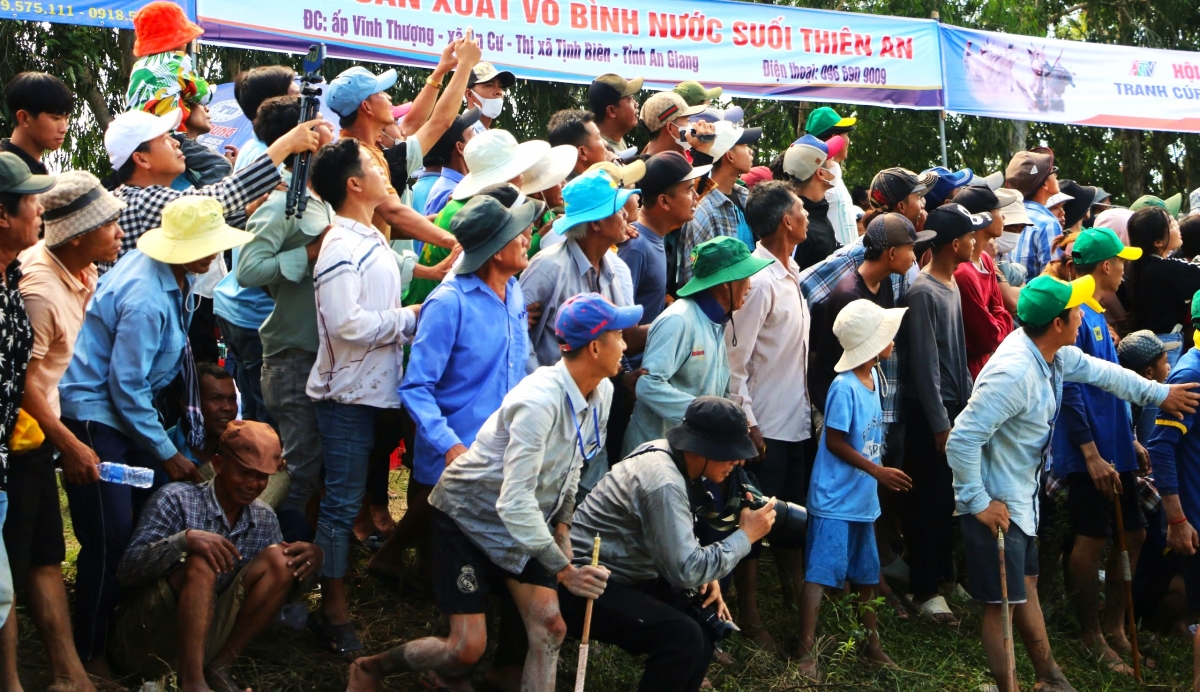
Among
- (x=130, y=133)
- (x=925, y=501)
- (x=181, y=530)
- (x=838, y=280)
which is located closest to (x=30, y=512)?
(x=181, y=530)

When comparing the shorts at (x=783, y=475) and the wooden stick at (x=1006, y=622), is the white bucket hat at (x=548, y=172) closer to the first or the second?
the shorts at (x=783, y=475)

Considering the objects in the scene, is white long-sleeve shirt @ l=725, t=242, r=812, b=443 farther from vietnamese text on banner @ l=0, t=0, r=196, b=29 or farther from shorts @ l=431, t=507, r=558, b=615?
vietnamese text on banner @ l=0, t=0, r=196, b=29

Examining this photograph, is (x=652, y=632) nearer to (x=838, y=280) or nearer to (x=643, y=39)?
(x=838, y=280)

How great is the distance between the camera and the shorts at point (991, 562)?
5.43 metres

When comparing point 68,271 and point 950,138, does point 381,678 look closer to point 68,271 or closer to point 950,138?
point 68,271

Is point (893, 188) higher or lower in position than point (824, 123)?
lower

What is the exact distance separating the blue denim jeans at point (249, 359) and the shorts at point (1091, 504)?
398 centimetres

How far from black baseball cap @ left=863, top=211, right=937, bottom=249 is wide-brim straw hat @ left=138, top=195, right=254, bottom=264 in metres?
2.98

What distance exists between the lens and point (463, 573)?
4.52 metres

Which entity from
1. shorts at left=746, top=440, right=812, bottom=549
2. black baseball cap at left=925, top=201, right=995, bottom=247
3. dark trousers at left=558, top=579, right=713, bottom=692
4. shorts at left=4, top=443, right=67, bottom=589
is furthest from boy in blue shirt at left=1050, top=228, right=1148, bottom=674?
shorts at left=4, top=443, right=67, bottom=589

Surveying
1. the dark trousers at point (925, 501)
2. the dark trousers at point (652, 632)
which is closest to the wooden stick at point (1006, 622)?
the dark trousers at point (925, 501)

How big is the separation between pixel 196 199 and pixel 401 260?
970 millimetres

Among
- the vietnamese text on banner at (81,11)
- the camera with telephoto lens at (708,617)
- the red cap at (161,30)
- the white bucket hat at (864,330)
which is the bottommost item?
the camera with telephoto lens at (708,617)

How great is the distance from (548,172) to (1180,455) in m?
3.34
